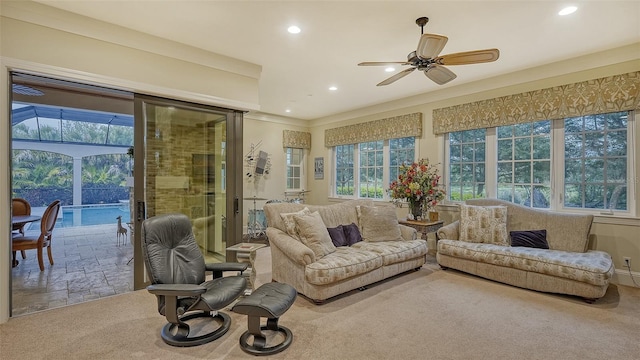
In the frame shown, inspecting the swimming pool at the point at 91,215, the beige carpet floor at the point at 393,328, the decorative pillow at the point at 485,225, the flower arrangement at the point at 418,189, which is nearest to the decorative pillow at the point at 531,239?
the decorative pillow at the point at 485,225

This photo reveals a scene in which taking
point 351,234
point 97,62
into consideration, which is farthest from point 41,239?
point 351,234

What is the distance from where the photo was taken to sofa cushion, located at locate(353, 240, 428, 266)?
3.51 metres

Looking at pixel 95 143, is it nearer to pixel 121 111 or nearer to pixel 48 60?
pixel 121 111

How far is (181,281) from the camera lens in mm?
2465

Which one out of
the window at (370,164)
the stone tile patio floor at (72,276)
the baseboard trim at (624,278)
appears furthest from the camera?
the window at (370,164)

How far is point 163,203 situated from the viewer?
3643 millimetres

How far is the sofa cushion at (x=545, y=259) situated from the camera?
115 inches

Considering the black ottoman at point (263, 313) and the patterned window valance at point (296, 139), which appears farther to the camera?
the patterned window valance at point (296, 139)

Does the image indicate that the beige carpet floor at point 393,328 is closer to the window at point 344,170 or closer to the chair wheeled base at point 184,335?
the chair wheeled base at point 184,335

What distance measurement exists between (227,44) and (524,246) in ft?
15.1

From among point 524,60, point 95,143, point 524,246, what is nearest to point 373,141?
point 524,60

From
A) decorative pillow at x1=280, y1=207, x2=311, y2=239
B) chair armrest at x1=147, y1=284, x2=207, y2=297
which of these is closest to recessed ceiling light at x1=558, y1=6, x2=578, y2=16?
decorative pillow at x1=280, y1=207, x2=311, y2=239

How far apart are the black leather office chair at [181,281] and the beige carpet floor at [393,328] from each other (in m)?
0.13

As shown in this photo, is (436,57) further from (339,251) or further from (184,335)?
(184,335)
